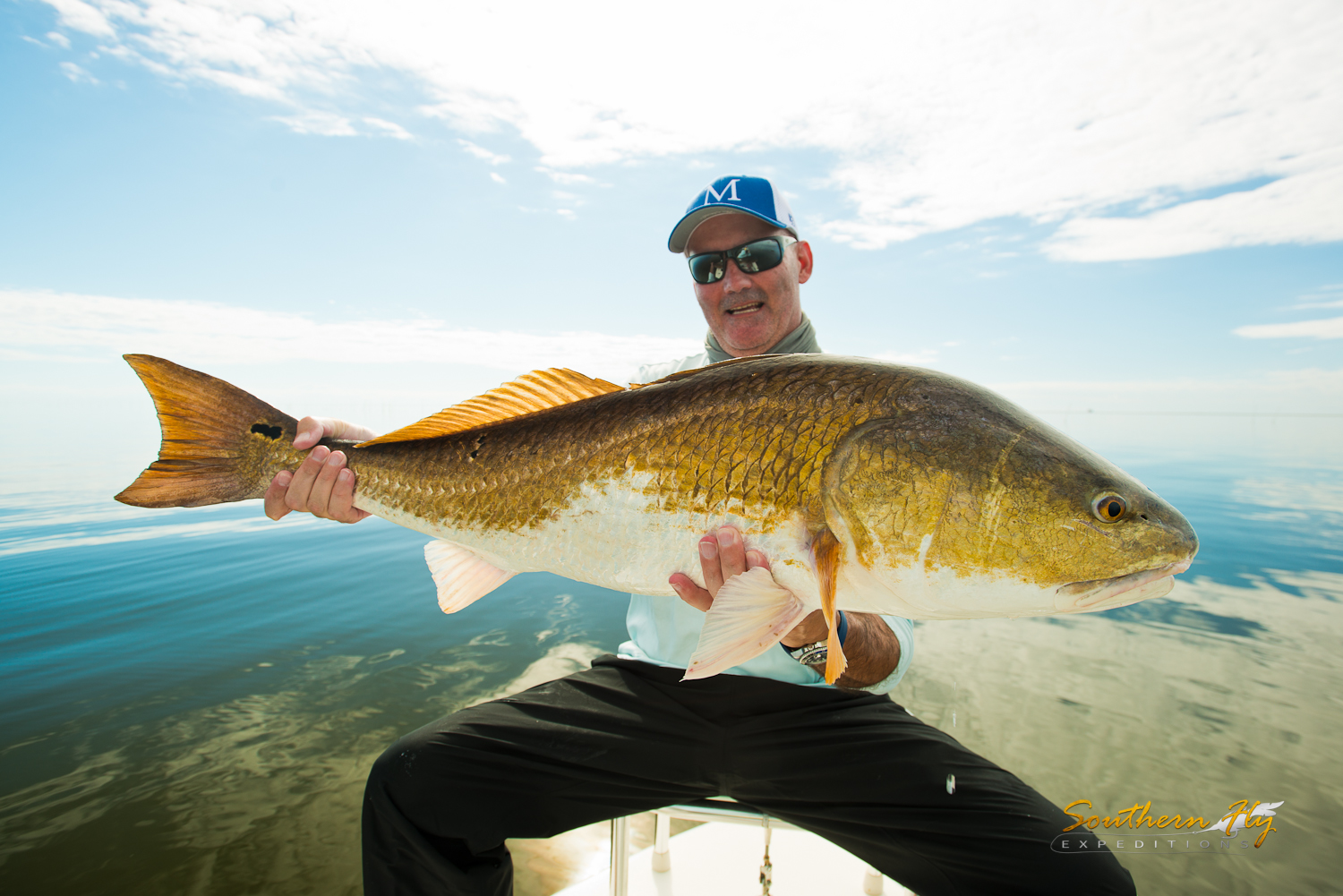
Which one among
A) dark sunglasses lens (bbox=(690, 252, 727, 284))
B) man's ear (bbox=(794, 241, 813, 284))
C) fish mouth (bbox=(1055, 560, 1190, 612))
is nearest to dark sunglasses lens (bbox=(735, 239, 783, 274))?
dark sunglasses lens (bbox=(690, 252, 727, 284))

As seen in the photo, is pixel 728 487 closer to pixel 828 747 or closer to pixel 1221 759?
pixel 828 747

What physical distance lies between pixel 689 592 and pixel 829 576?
53 cm

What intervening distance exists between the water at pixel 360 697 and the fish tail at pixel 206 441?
311 cm

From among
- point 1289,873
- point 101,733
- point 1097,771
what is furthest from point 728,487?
point 101,733

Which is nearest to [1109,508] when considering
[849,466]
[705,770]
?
[849,466]

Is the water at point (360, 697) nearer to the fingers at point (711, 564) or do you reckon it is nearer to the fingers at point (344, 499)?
the fingers at point (711, 564)

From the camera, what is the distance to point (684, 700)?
9.36 ft

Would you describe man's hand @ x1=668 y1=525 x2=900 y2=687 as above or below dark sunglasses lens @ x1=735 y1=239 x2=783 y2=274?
below

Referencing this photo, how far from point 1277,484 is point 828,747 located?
36.6 metres

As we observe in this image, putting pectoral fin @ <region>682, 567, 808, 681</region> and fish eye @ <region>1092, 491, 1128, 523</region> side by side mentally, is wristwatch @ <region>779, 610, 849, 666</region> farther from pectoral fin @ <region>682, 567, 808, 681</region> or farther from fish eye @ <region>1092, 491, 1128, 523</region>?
fish eye @ <region>1092, 491, 1128, 523</region>

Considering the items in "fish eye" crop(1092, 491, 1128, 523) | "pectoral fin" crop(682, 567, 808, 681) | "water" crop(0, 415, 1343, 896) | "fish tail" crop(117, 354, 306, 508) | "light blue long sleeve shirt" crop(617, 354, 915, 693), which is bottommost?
"water" crop(0, 415, 1343, 896)

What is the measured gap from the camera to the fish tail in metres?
2.33

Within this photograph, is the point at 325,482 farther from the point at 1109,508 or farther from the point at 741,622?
the point at 1109,508

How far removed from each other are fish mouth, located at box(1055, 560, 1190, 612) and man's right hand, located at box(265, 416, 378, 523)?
8.46 feet
